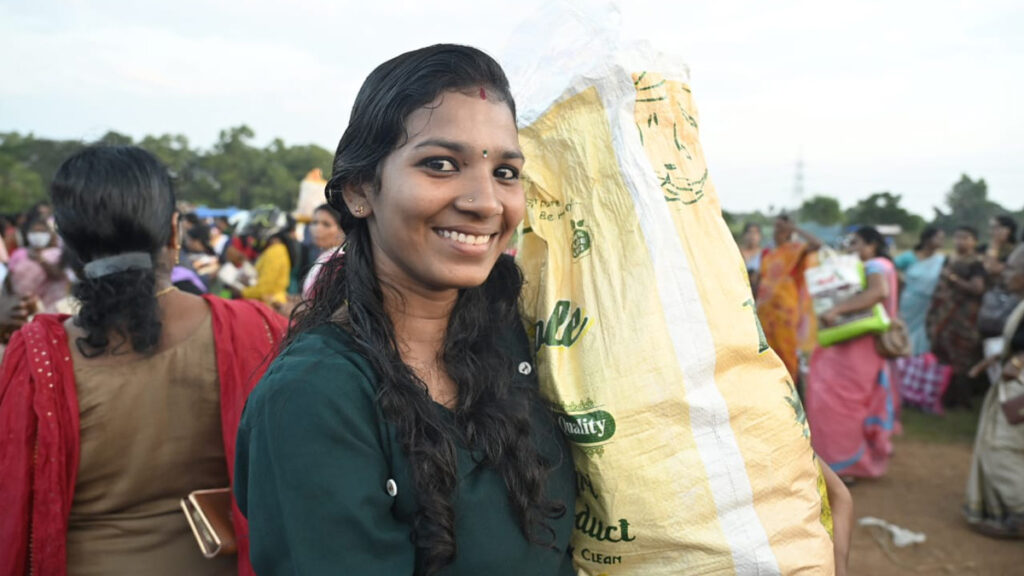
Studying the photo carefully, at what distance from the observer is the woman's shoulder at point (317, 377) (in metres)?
1.02

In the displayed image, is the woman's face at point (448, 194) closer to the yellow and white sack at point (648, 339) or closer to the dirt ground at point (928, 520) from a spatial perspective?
the yellow and white sack at point (648, 339)

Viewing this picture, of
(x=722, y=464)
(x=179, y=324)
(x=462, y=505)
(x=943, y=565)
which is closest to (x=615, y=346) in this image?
(x=722, y=464)

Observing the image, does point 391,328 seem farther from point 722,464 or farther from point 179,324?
point 179,324

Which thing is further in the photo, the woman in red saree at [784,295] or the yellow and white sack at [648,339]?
the woman in red saree at [784,295]

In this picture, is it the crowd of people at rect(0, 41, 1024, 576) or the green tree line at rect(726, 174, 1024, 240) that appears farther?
the green tree line at rect(726, 174, 1024, 240)

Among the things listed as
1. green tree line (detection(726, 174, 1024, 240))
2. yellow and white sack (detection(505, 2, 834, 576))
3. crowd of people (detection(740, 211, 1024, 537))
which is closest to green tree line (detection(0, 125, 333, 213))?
green tree line (detection(726, 174, 1024, 240))

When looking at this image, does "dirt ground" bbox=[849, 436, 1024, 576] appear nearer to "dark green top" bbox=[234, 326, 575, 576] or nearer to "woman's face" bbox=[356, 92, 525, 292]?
"dark green top" bbox=[234, 326, 575, 576]

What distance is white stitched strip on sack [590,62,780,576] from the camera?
117cm

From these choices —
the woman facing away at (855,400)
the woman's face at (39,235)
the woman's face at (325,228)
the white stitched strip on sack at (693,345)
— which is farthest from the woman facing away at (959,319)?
the woman's face at (39,235)

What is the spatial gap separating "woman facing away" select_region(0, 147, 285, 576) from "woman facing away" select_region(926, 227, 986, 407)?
316 inches

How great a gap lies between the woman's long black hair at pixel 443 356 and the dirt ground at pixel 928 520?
3.80 meters

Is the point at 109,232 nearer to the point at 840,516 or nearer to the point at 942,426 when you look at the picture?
the point at 840,516

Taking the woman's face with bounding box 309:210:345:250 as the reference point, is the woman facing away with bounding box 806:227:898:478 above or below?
below

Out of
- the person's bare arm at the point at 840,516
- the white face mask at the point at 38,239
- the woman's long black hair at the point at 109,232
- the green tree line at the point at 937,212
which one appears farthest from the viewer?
the green tree line at the point at 937,212
